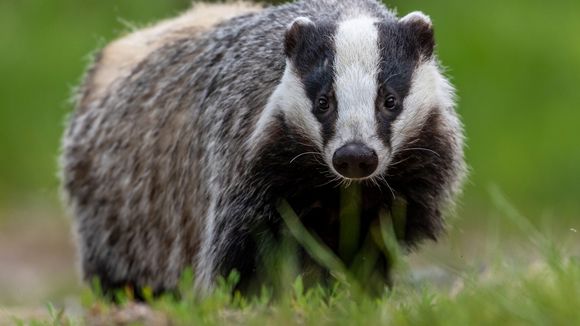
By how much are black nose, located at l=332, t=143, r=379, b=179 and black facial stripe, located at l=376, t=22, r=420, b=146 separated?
5.9 inches

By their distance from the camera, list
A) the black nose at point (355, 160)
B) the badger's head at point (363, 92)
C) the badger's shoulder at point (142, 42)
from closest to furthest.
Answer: the black nose at point (355, 160)
the badger's head at point (363, 92)
the badger's shoulder at point (142, 42)

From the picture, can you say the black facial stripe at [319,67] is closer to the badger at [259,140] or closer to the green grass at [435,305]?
the badger at [259,140]

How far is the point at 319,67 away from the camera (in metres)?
4.19

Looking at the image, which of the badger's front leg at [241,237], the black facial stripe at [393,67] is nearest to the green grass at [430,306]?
the black facial stripe at [393,67]

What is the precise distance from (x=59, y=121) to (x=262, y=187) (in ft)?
16.1

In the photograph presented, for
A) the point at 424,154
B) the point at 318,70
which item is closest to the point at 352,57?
the point at 318,70

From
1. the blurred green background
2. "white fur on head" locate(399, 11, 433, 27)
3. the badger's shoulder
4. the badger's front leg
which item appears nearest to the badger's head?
"white fur on head" locate(399, 11, 433, 27)

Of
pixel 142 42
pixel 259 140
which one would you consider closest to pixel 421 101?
pixel 259 140

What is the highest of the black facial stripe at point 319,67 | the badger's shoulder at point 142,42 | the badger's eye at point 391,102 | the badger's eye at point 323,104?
the black facial stripe at point 319,67

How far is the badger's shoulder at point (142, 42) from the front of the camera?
5.57 m

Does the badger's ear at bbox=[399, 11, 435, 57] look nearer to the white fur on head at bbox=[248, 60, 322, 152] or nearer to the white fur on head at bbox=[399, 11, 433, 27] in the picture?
the white fur on head at bbox=[399, 11, 433, 27]

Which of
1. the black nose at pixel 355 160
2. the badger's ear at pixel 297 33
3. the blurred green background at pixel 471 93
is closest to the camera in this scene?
the black nose at pixel 355 160

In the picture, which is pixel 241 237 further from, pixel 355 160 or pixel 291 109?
pixel 355 160

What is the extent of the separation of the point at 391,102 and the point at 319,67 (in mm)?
244
